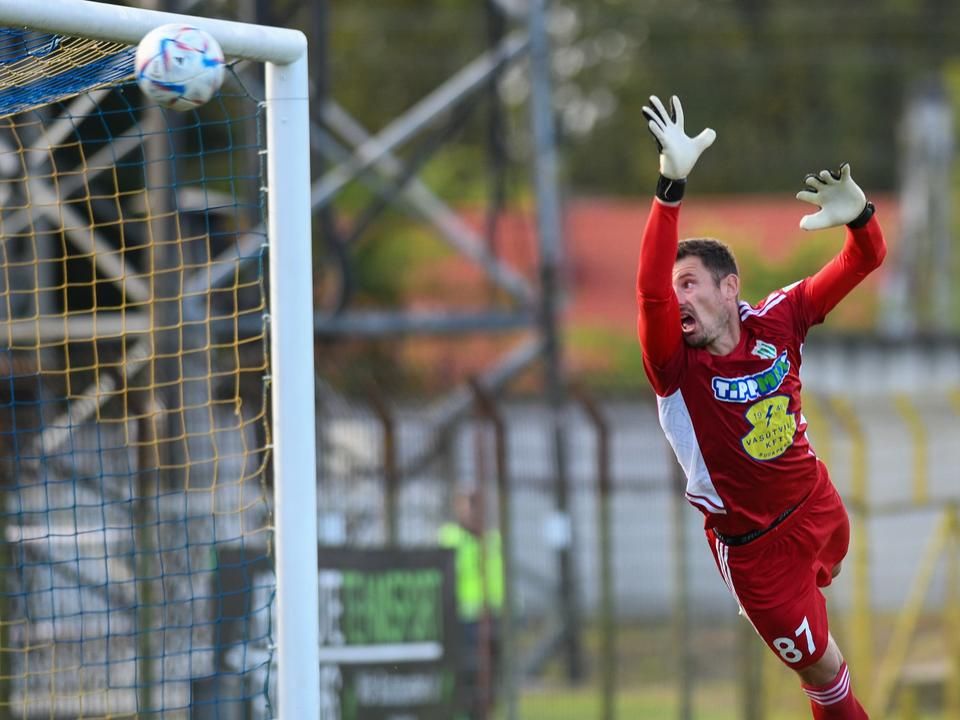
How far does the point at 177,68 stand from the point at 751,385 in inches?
87.5

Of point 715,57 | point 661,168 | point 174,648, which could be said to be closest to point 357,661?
point 174,648

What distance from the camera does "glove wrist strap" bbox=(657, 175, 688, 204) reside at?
15.1 ft

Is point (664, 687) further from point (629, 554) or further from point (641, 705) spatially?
point (629, 554)

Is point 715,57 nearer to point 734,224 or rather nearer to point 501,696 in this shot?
point 734,224

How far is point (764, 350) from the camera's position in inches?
200

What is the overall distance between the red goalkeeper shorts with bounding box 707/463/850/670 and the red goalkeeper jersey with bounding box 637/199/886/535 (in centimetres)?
8

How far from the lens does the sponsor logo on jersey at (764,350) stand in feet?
Result: 16.6

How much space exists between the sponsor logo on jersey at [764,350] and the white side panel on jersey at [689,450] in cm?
31

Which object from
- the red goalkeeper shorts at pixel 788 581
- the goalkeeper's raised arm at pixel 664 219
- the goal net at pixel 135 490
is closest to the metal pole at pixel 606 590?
the goal net at pixel 135 490

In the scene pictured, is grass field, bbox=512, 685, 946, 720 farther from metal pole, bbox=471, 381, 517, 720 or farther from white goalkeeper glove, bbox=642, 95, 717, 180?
white goalkeeper glove, bbox=642, 95, 717, 180

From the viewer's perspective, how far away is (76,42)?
17.5 ft

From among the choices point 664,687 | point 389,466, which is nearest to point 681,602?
point 664,687

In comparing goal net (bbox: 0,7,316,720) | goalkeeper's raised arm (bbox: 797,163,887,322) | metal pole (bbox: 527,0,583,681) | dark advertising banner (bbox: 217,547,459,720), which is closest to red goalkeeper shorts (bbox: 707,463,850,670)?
goalkeeper's raised arm (bbox: 797,163,887,322)

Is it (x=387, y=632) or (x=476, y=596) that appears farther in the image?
(x=476, y=596)
